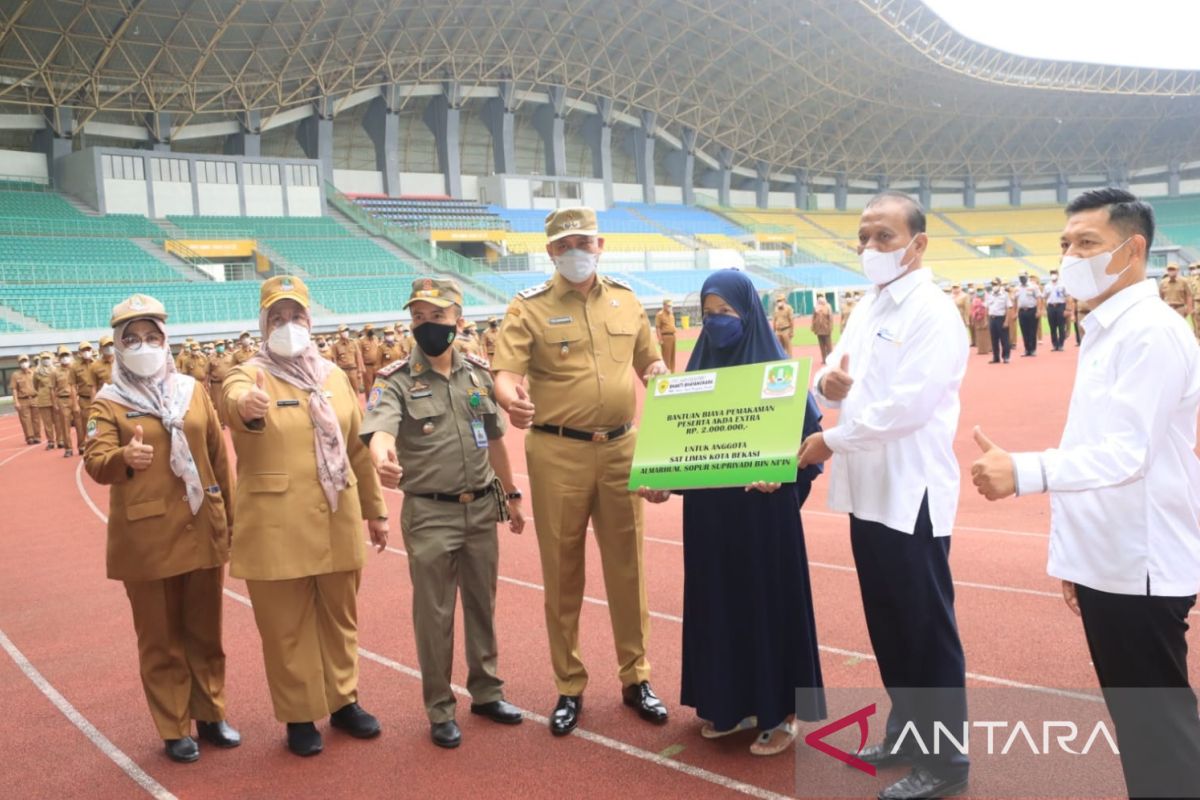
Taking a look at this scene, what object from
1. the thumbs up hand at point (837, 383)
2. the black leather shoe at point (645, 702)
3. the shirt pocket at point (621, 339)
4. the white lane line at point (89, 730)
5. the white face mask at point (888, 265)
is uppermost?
the white face mask at point (888, 265)

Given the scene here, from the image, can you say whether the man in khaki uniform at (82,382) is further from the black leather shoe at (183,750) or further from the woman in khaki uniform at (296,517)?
the woman in khaki uniform at (296,517)

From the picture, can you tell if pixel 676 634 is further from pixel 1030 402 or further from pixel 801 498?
pixel 1030 402

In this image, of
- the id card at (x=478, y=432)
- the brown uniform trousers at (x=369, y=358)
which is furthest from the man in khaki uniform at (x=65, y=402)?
the id card at (x=478, y=432)

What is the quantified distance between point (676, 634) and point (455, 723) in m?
1.52

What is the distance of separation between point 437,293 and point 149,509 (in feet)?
4.84

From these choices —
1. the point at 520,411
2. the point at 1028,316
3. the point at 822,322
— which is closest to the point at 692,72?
the point at 822,322

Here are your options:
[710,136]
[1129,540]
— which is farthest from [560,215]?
[710,136]

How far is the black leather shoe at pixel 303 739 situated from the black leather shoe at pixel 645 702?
1.32m

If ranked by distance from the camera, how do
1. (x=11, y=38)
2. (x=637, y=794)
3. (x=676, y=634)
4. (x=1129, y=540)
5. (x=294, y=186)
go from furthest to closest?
(x=294, y=186) < (x=11, y=38) < (x=676, y=634) < (x=637, y=794) < (x=1129, y=540)

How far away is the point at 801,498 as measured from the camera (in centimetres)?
362

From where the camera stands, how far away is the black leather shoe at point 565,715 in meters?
3.88

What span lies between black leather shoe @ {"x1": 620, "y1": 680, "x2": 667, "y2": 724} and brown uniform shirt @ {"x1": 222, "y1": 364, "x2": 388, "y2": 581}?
1.33 metres

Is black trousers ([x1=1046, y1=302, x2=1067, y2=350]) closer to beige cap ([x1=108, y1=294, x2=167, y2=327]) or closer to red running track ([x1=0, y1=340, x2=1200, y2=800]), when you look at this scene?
red running track ([x1=0, y1=340, x2=1200, y2=800])

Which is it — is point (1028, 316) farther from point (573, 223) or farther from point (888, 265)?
point (888, 265)
